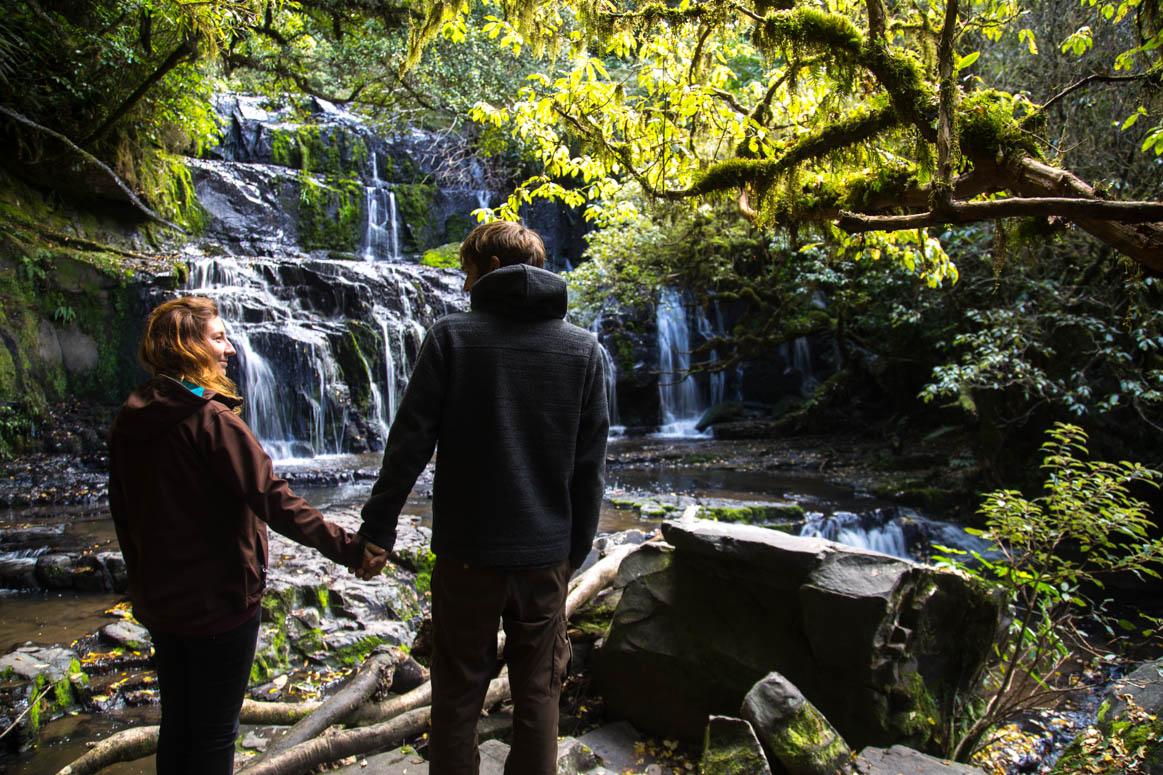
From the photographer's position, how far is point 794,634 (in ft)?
10.9

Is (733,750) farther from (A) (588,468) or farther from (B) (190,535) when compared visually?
(B) (190,535)

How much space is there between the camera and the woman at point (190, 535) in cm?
193

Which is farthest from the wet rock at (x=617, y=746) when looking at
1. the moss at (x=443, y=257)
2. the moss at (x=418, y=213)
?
the moss at (x=418, y=213)

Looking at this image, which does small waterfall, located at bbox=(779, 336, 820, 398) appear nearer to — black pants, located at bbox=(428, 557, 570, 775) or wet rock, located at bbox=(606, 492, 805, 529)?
wet rock, located at bbox=(606, 492, 805, 529)

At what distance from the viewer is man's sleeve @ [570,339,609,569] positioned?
227 centimetres

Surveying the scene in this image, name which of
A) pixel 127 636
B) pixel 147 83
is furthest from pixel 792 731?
pixel 147 83

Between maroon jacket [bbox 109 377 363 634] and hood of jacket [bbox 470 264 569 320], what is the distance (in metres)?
0.88

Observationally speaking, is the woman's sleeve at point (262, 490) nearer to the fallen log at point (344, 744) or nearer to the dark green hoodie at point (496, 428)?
the dark green hoodie at point (496, 428)

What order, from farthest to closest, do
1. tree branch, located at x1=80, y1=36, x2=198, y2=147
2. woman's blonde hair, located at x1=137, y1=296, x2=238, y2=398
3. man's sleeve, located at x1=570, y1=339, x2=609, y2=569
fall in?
tree branch, located at x1=80, y1=36, x2=198, y2=147 → man's sleeve, located at x1=570, y1=339, x2=609, y2=569 → woman's blonde hair, located at x1=137, y1=296, x2=238, y2=398

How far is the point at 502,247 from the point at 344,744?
88.2 inches

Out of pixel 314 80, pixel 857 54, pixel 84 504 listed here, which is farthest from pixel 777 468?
pixel 314 80

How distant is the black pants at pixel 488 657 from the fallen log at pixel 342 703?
3.70 feet

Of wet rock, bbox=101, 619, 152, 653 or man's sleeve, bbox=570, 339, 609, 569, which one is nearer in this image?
man's sleeve, bbox=570, 339, 609, 569

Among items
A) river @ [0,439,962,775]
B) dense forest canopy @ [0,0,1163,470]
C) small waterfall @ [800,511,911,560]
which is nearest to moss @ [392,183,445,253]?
dense forest canopy @ [0,0,1163,470]
